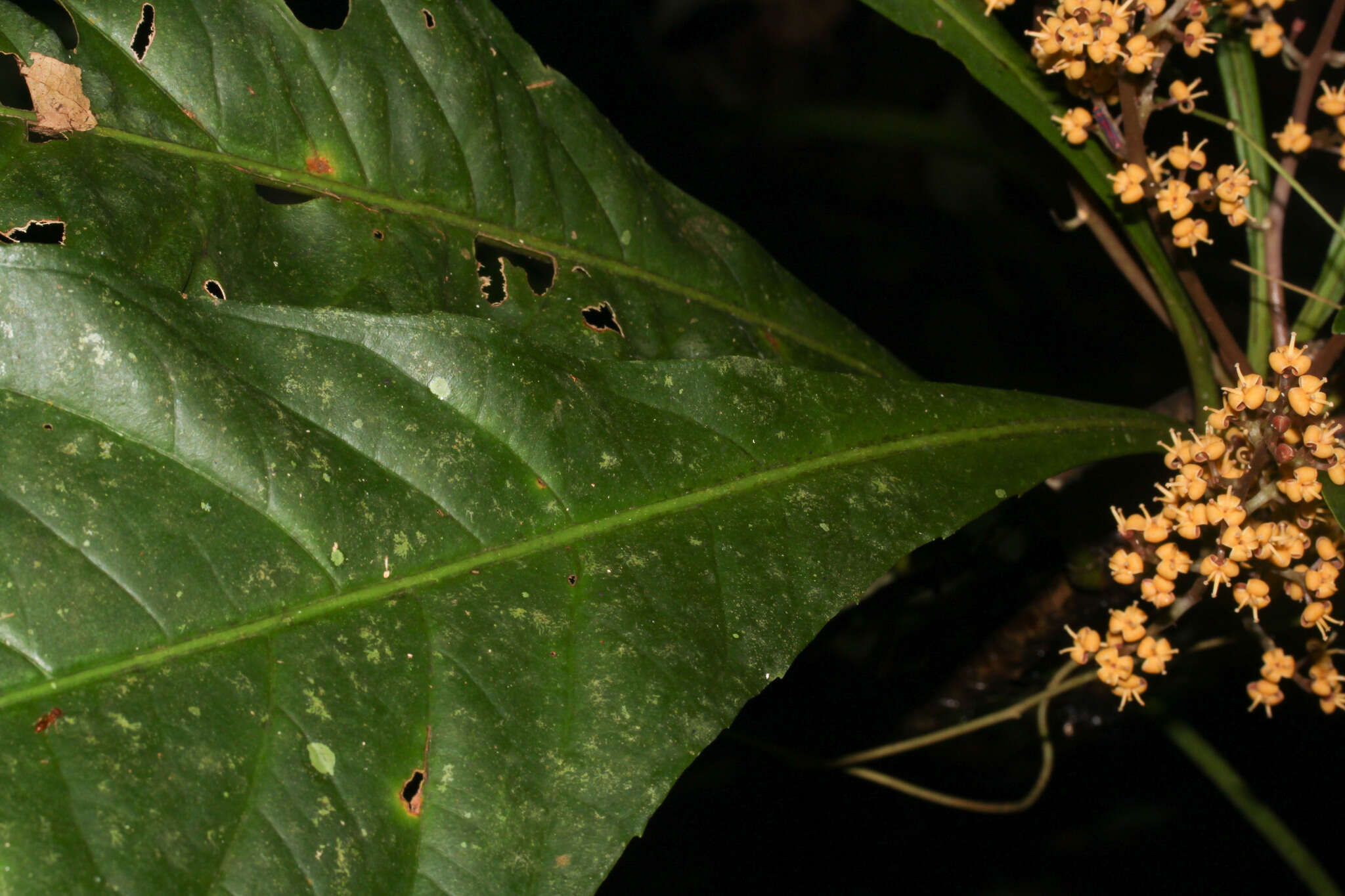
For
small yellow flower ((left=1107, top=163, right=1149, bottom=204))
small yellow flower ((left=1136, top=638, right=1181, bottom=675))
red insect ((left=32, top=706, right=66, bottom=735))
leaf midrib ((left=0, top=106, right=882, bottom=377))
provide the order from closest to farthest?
red insect ((left=32, top=706, right=66, bottom=735))
leaf midrib ((left=0, top=106, right=882, bottom=377))
small yellow flower ((left=1136, top=638, right=1181, bottom=675))
small yellow flower ((left=1107, top=163, right=1149, bottom=204))

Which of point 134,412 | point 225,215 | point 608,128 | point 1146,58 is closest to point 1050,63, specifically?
point 1146,58

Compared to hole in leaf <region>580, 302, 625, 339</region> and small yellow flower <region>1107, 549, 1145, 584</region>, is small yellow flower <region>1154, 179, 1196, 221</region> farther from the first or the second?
hole in leaf <region>580, 302, 625, 339</region>

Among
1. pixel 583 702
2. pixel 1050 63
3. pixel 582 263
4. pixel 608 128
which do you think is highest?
pixel 1050 63

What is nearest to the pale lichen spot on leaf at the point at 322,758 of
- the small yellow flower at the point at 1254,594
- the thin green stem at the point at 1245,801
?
the small yellow flower at the point at 1254,594

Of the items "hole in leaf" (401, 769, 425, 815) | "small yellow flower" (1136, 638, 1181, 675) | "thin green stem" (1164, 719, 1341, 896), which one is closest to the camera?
"hole in leaf" (401, 769, 425, 815)

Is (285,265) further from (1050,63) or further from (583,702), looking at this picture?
(1050,63)

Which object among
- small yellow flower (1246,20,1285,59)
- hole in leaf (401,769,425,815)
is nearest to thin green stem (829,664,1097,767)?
small yellow flower (1246,20,1285,59)
